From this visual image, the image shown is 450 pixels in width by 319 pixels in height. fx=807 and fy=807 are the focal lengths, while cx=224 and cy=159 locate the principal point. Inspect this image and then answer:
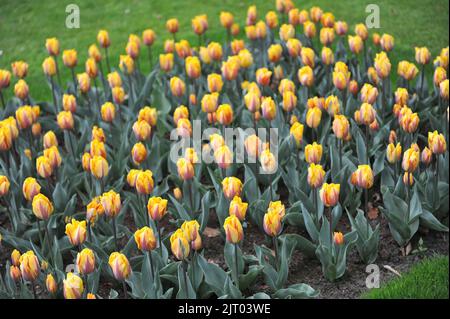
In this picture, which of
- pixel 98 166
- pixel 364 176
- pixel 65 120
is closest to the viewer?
pixel 364 176

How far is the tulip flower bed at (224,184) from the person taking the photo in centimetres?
421

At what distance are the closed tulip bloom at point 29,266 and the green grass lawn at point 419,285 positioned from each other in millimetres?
1681

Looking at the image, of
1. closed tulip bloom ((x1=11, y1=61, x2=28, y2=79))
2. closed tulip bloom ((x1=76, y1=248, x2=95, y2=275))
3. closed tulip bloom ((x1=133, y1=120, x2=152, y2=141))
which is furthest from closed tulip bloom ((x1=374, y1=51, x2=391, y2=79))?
closed tulip bloom ((x1=11, y1=61, x2=28, y2=79))

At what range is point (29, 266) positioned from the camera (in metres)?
3.88

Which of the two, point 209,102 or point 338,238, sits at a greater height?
point 209,102

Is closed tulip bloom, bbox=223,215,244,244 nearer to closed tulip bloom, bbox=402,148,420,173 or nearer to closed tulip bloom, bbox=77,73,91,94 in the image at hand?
closed tulip bloom, bbox=402,148,420,173

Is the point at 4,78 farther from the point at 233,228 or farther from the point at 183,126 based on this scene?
the point at 233,228

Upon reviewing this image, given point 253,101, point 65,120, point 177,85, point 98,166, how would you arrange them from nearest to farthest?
1. point 98,166
2. point 253,101
3. point 65,120
4. point 177,85

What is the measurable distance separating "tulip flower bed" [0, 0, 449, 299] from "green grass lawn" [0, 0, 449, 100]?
109 centimetres

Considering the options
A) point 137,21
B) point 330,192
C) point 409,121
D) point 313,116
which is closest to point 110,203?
point 330,192

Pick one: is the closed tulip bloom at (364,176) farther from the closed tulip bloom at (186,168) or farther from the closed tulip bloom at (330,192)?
the closed tulip bloom at (186,168)

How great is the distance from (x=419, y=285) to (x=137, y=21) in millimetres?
5041

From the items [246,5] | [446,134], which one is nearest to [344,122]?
[446,134]

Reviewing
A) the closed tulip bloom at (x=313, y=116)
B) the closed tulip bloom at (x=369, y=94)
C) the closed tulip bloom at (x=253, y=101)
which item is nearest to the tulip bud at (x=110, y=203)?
the closed tulip bloom at (x=253, y=101)
